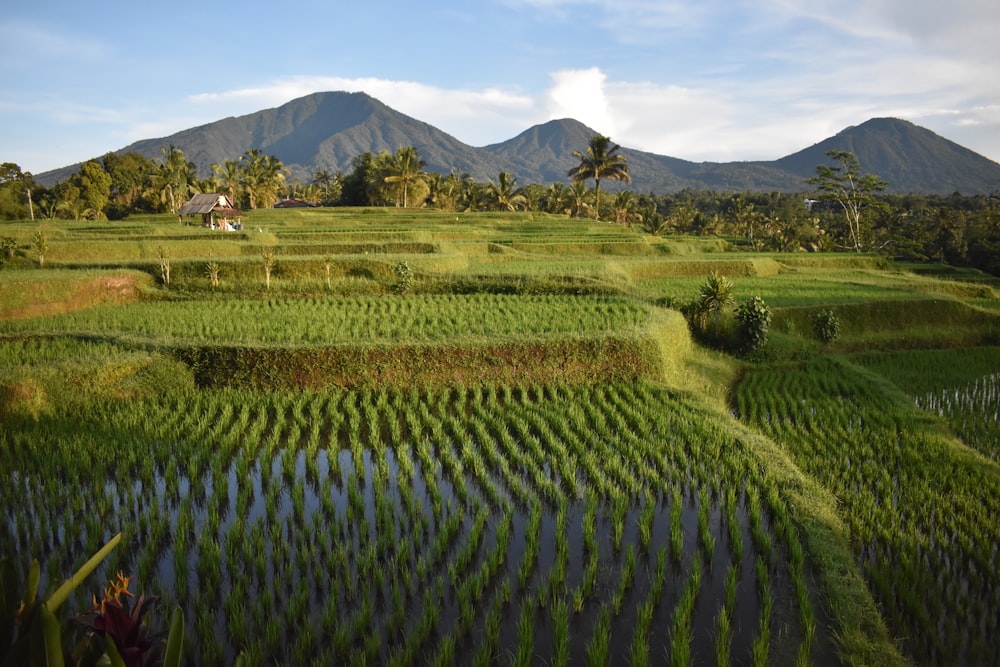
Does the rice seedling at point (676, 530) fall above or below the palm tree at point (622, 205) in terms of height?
below

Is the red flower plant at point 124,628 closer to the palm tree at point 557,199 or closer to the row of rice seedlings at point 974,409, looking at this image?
the row of rice seedlings at point 974,409

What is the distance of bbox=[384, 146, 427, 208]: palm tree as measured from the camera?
39.7 m

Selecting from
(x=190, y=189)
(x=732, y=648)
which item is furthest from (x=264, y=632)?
(x=190, y=189)

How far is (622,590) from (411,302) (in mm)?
10573

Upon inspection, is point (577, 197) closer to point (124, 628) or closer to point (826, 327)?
point (826, 327)

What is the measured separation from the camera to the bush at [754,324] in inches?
520

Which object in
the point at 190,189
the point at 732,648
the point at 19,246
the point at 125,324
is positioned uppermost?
the point at 190,189

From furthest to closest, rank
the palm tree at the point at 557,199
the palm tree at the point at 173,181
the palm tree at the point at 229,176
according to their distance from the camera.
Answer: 1. the palm tree at the point at 557,199
2. the palm tree at the point at 229,176
3. the palm tree at the point at 173,181

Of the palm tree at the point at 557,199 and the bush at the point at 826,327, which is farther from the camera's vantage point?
the palm tree at the point at 557,199

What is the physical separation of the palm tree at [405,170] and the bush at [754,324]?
29933 mm

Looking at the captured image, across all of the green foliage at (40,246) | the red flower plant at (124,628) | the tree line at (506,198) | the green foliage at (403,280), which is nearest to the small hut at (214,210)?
the green foliage at (40,246)

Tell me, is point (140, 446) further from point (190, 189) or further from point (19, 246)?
point (190, 189)

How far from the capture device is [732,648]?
413 centimetres

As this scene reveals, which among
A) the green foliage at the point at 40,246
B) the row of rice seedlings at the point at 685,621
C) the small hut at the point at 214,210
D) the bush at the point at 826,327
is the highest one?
the small hut at the point at 214,210
